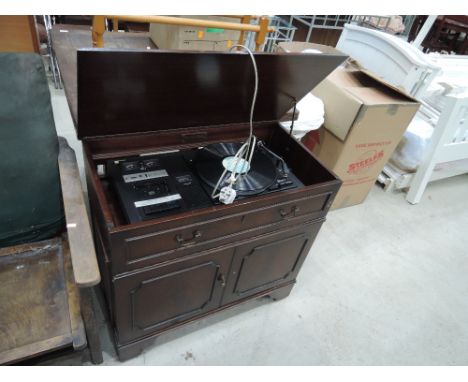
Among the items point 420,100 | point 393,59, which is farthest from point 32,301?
point 420,100

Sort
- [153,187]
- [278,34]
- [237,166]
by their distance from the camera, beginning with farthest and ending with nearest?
[278,34] < [237,166] < [153,187]

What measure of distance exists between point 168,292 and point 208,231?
263 millimetres

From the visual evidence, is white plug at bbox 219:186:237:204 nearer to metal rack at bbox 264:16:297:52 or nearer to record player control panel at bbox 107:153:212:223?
record player control panel at bbox 107:153:212:223

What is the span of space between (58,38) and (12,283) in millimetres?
977

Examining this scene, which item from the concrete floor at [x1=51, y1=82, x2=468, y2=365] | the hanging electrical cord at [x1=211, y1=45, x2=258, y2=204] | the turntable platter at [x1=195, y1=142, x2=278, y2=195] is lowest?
the concrete floor at [x1=51, y1=82, x2=468, y2=365]

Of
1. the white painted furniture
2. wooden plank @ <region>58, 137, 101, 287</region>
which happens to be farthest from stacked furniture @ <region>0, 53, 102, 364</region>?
the white painted furniture

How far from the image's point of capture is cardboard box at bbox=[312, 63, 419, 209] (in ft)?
5.16

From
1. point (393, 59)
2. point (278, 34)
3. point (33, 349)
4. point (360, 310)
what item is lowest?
point (360, 310)

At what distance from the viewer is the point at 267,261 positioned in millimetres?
1150

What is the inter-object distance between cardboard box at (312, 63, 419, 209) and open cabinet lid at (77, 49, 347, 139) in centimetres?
58

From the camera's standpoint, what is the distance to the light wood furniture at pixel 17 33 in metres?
1.01

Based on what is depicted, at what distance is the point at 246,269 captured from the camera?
3.67 ft

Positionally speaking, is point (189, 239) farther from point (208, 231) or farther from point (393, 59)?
point (393, 59)
